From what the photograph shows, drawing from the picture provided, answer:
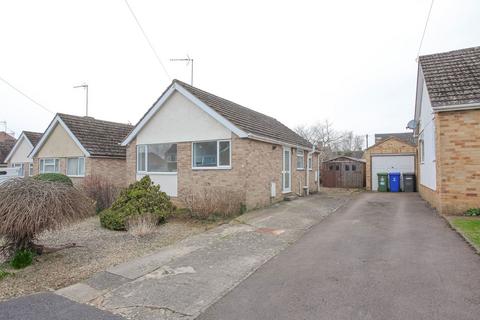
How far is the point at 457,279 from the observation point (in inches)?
173

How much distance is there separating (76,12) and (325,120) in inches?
1875

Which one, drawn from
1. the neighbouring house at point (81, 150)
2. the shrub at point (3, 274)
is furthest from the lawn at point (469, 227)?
the neighbouring house at point (81, 150)

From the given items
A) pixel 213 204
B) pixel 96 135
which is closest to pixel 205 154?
pixel 213 204

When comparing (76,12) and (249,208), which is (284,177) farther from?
(76,12)

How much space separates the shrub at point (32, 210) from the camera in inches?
219

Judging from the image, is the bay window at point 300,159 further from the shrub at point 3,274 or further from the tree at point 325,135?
the tree at point 325,135

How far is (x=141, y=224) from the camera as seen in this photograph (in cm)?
842

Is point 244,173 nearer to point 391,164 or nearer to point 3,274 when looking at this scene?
point 3,274

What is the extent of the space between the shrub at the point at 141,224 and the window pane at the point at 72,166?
38.4ft

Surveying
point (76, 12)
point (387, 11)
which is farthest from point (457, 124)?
point (76, 12)

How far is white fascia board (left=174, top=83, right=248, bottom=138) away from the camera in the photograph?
11.2m

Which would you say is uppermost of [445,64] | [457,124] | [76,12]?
[76,12]

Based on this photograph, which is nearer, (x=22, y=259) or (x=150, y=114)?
(x=22, y=259)

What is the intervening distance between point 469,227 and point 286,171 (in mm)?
8347
